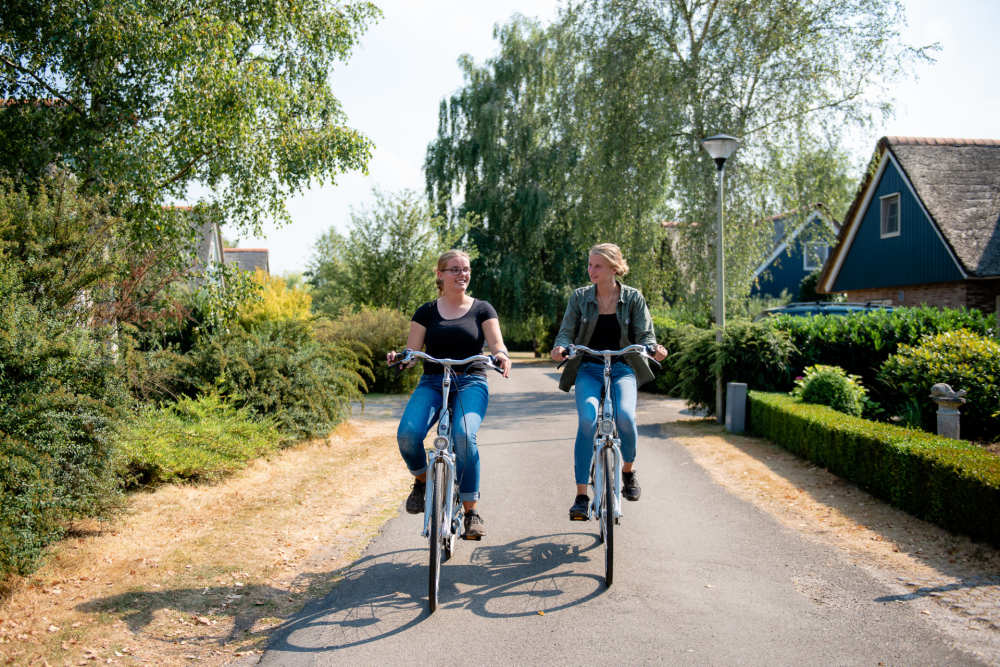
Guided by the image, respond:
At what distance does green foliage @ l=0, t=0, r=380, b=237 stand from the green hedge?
26.0ft

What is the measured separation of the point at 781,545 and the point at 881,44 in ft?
55.3

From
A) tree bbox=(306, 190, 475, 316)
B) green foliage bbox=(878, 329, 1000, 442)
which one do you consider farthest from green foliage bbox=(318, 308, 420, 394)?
green foliage bbox=(878, 329, 1000, 442)

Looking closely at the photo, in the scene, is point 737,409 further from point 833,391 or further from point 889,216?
point 889,216

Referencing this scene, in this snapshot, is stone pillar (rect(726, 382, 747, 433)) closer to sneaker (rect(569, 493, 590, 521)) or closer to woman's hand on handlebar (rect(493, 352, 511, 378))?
sneaker (rect(569, 493, 590, 521))

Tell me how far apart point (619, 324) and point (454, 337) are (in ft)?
4.23

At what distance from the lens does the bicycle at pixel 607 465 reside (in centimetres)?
461

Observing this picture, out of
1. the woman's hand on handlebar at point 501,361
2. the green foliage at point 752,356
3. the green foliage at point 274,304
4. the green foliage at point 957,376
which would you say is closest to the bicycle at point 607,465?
the woman's hand on handlebar at point 501,361

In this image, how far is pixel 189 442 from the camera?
7195mm

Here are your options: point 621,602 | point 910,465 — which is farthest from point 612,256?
point 910,465

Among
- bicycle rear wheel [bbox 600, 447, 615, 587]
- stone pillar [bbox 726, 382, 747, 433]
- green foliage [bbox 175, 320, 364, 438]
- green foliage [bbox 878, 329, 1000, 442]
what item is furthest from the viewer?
stone pillar [bbox 726, 382, 747, 433]

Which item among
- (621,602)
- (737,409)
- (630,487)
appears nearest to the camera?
(621,602)

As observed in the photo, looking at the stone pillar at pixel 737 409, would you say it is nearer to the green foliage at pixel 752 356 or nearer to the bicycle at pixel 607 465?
the green foliage at pixel 752 356

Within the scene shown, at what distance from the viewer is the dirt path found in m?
3.92

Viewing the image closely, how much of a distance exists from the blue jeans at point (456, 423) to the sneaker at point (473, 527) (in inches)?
4.2
